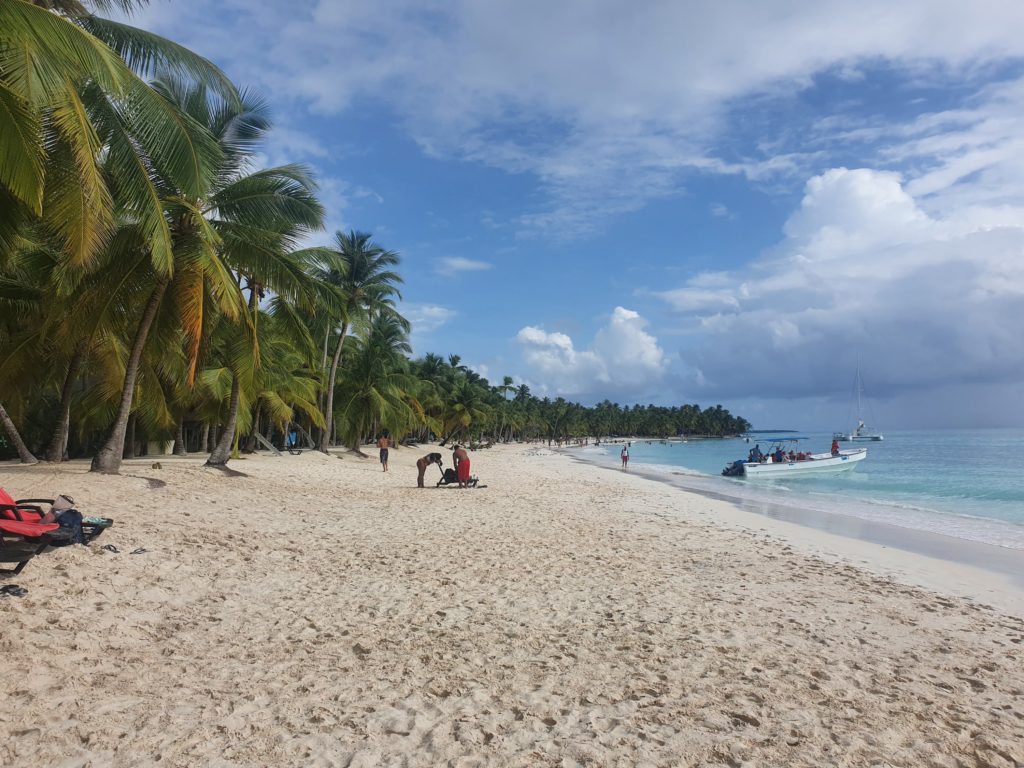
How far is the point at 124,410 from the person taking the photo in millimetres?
12227

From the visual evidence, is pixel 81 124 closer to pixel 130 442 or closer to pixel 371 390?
pixel 130 442

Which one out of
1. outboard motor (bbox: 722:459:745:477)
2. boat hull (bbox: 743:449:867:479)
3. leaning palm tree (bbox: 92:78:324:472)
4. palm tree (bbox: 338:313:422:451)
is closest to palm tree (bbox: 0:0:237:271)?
leaning palm tree (bbox: 92:78:324:472)

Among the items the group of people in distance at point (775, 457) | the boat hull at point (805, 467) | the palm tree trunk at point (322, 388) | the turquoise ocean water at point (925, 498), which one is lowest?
the turquoise ocean water at point (925, 498)

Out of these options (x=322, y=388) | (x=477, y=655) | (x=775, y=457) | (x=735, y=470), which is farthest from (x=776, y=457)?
(x=477, y=655)

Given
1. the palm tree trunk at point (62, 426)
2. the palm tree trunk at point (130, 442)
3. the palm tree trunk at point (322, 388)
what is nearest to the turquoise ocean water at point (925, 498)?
the palm tree trunk at point (322, 388)

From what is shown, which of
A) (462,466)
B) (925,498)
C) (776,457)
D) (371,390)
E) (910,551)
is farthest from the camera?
(776,457)

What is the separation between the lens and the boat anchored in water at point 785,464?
36.8 meters

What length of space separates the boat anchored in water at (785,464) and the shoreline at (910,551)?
18.8 metres

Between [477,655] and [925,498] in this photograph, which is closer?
[477,655]

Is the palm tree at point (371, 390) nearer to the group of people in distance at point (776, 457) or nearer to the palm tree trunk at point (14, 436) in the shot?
the palm tree trunk at point (14, 436)

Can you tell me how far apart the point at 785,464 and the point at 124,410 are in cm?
3669

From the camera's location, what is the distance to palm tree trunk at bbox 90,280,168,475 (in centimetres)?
1189

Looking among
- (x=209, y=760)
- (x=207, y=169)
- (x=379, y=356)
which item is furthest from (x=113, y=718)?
(x=379, y=356)

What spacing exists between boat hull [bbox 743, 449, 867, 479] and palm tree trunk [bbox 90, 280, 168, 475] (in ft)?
107
